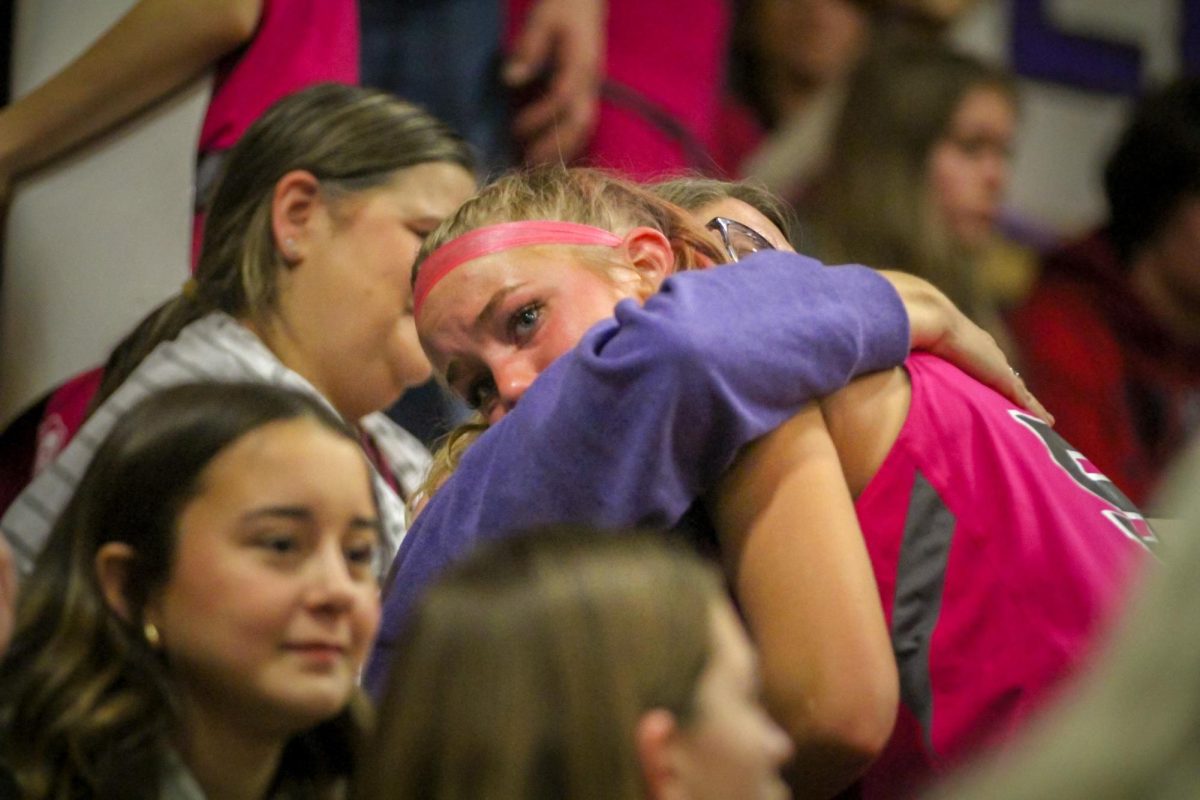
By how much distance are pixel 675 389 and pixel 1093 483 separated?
43cm

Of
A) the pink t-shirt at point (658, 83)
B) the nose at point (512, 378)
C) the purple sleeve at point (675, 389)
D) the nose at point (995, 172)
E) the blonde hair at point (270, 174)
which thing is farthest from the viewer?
the nose at point (995, 172)

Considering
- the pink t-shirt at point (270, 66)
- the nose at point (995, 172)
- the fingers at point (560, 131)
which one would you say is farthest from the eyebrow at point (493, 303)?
the nose at point (995, 172)

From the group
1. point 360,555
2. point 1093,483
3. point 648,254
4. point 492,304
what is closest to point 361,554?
point 360,555

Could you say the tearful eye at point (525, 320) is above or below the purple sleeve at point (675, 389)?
below

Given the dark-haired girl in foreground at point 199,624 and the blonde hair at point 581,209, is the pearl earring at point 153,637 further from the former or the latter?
the blonde hair at point 581,209

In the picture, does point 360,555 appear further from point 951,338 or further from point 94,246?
point 94,246

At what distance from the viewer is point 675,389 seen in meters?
1.22

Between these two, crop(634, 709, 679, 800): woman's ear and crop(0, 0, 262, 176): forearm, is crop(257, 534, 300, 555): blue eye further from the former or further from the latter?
crop(0, 0, 262, 176): forearm

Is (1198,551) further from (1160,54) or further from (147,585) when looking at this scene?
(1160,54)

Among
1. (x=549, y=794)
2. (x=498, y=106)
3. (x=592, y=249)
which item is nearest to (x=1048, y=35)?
(x=498, y=106)

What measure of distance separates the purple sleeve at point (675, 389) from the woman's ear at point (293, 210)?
3.01 ft

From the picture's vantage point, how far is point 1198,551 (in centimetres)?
64

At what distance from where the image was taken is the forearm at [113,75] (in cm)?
228

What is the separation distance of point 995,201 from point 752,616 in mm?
2273
